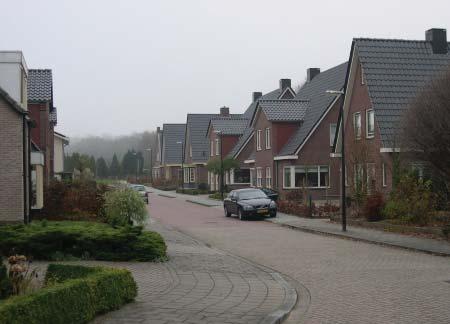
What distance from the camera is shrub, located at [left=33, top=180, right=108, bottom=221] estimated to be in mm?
22000

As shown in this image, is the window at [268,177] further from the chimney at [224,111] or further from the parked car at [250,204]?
the chimney at [224,111]

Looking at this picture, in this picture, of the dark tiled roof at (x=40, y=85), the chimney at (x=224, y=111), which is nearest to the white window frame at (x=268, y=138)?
the dark tiled roof at (x=40, y=85)

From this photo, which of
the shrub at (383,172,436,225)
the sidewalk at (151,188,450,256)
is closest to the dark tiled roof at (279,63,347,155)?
the sidewalk at (151,188,450,256)

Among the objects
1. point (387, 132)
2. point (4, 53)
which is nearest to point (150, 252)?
point (4, 53)

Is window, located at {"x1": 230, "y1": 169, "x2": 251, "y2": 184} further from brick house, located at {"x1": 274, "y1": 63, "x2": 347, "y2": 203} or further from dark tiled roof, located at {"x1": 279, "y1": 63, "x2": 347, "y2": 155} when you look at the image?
brick house, located at {"x1": 274, "y1": 63, "x2": 347, "y2": 203}

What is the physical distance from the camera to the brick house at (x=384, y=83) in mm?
29656

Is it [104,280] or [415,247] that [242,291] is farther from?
[415,247]

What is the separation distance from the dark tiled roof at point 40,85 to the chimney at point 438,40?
2034 cm

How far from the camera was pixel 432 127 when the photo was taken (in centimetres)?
1678

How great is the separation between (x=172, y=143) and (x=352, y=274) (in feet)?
249

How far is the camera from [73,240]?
43.9 ft

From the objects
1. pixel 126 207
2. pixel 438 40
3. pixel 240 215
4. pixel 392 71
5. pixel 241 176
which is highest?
pixel 438 40

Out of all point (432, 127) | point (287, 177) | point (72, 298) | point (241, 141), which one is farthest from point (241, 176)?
point (72, 298)

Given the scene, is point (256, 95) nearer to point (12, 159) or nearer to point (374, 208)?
point (374, 208)
